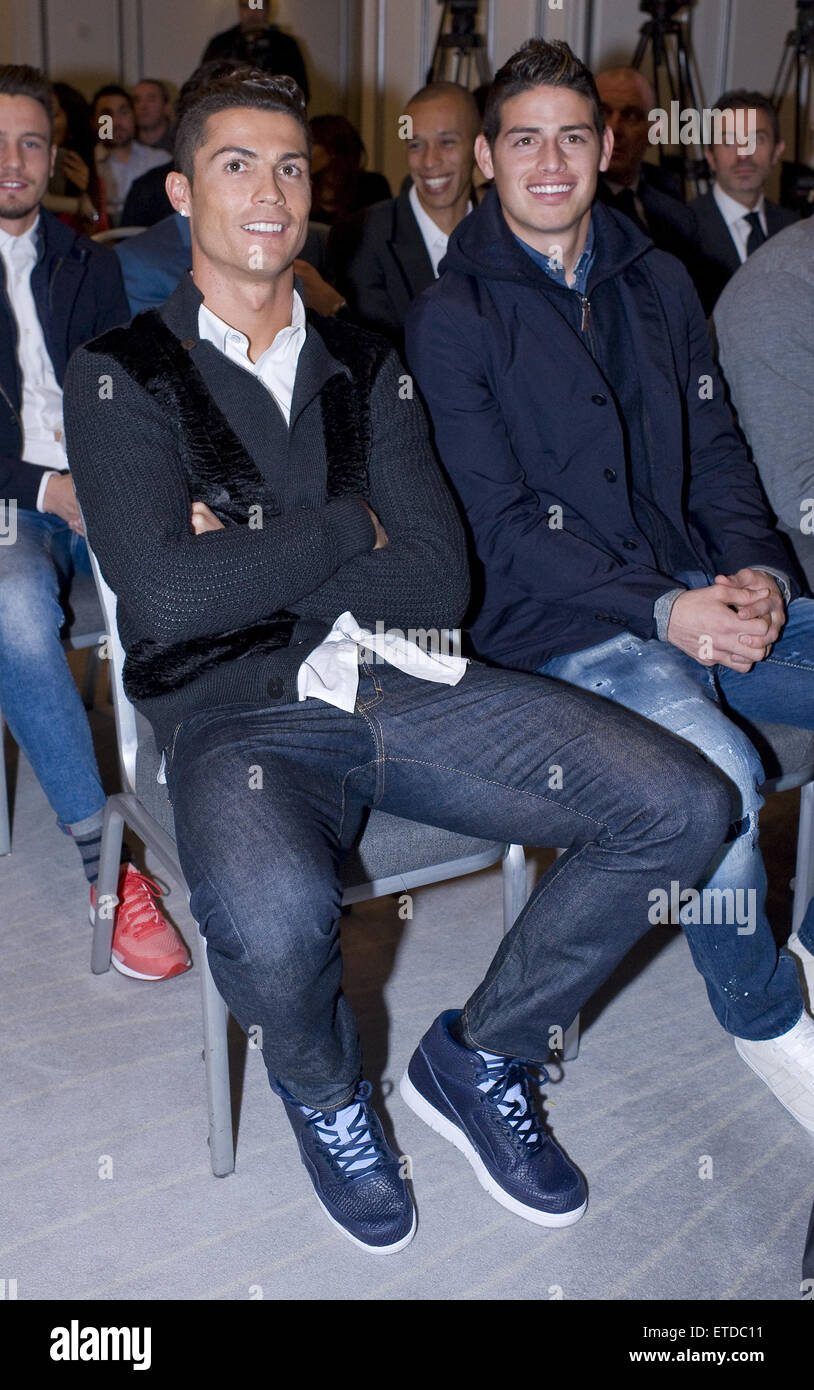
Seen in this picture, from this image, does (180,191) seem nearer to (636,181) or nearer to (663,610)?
(663,610)

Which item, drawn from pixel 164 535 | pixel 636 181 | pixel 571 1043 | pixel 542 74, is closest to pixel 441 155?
pixel 636 181

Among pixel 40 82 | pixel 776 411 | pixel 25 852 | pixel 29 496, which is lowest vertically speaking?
pixel 25 852

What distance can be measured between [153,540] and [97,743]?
1.46 m

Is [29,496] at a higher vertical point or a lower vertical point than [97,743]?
higher

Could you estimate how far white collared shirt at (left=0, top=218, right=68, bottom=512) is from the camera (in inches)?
96.7

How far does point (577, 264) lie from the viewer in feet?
6.44

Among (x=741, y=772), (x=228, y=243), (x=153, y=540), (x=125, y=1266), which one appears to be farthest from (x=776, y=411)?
(x=125, y=1266)

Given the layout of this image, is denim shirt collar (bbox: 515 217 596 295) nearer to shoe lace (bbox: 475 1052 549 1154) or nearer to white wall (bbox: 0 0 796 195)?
shoe lace (bbox: 475 1052 549 1154)

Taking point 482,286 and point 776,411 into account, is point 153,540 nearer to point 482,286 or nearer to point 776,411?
point 482,286

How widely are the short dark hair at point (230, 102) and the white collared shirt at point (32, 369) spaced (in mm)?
816

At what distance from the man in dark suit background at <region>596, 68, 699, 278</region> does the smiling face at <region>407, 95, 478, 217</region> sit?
1.37ft

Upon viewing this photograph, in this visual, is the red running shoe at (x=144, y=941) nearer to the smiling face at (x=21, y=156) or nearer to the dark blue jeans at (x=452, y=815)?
the dark blue jeans at (x=452, y=815)

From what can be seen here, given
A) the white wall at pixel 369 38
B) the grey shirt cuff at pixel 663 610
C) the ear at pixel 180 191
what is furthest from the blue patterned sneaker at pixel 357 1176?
the white wall at pixel 369 38

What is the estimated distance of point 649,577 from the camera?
178 cm
